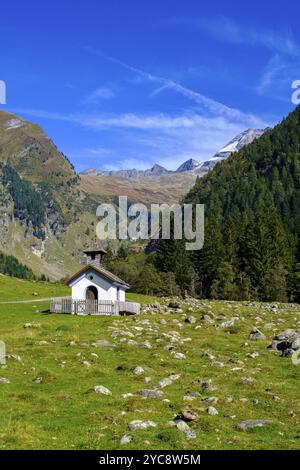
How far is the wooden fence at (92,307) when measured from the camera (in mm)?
56344

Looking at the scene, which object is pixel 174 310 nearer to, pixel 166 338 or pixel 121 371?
pixel 166 338

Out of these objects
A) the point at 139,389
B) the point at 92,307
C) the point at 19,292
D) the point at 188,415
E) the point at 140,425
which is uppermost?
the point at 188,415

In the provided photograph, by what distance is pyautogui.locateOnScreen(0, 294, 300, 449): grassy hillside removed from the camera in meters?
14.7

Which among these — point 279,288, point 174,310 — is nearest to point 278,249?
point 279,288

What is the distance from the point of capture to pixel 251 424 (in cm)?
1588

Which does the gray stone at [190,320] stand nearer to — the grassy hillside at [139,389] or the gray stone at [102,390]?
the grassy hillside at [139,389]

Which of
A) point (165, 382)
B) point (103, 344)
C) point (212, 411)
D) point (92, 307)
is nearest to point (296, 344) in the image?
point (165, 382)

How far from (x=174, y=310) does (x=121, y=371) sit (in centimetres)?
3133

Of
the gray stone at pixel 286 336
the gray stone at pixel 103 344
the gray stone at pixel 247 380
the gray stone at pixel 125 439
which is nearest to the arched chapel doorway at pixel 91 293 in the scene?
the gray stone at pixel 103 344

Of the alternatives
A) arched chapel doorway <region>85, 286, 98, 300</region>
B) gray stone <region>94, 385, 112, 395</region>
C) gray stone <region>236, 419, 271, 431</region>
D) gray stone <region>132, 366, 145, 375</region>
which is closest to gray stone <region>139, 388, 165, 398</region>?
gray stone <region>94, 385, 112, 395</region>

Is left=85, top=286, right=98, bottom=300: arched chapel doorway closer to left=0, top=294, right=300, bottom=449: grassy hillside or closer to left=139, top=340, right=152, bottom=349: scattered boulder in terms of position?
left=0, top=294, right=300, bottom=449: grassy hillside

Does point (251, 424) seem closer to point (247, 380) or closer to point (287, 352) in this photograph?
point (247, 380)

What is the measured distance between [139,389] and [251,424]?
6.09 meters

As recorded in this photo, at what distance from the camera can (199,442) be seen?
14.3 metres
